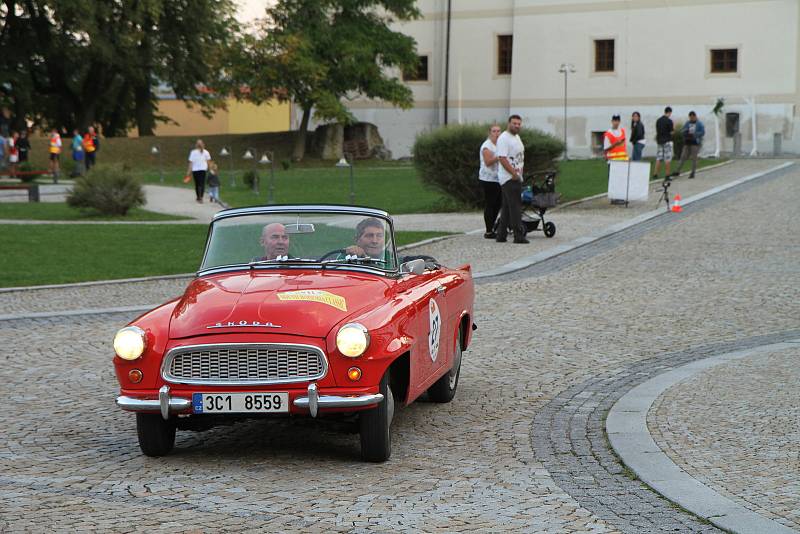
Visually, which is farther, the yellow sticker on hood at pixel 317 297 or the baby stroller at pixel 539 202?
the baby stroller at pixel 539 202

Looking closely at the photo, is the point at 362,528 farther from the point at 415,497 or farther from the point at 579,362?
the point at 579,362

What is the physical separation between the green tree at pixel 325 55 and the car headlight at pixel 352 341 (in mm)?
54844

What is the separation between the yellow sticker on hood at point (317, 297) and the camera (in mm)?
7492

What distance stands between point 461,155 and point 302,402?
21.1m

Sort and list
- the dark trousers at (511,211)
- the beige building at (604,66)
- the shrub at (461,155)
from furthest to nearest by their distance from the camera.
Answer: the beige building at (604,66), the shrub at (461,155), the dark trousers at (511,211)

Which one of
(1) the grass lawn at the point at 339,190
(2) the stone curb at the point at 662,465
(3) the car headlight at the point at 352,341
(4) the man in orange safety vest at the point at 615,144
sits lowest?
(2) the stone curb at the point at 662,465

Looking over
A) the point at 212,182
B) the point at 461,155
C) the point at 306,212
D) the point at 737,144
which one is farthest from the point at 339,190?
the point at 306,212

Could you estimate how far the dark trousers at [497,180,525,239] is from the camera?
66.4ft

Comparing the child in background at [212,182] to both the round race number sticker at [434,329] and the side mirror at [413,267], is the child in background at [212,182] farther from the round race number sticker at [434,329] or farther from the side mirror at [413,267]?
the round race number sticker at [434,329]

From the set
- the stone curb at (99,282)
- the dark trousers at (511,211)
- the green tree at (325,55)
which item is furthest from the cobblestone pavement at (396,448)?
the green tree at (325,55)

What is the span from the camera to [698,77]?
6191 centimetres

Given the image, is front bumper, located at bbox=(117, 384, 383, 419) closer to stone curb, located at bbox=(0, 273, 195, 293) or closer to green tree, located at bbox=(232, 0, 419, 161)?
stone curb, located at bbox=(0, 273, 195, 293)

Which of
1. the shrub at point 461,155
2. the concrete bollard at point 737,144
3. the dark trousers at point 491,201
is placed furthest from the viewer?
the concrete bollard at point 737,144

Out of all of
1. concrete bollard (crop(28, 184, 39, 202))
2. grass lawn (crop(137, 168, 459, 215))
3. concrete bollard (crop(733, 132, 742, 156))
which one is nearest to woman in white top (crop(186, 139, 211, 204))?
grass lawn (crop(137, 168, 459, 215))
